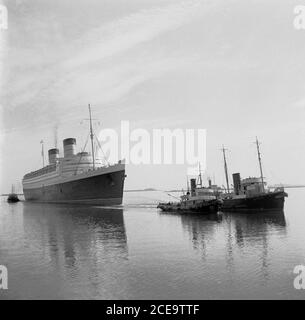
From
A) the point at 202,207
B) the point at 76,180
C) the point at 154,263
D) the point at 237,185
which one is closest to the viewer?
the point at 154,263

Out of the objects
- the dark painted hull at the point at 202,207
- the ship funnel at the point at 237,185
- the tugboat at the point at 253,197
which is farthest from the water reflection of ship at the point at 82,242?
the ship funnel at the point at 237,185

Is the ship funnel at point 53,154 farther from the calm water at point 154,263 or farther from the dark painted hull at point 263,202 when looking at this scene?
the calm water at point 154,263

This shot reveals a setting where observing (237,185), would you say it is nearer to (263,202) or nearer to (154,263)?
(263,202)

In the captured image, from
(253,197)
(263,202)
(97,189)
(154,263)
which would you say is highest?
(97,189)

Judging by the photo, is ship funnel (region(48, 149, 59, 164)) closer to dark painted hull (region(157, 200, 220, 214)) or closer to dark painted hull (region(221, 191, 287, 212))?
dark painted hull (region(157, 200, 220, 214))

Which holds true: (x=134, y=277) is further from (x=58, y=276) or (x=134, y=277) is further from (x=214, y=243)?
(x=214, y=243)

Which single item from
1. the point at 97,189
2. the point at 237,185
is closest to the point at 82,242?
the point at 237,185

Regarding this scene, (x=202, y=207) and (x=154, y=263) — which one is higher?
(x=202, y=207)
